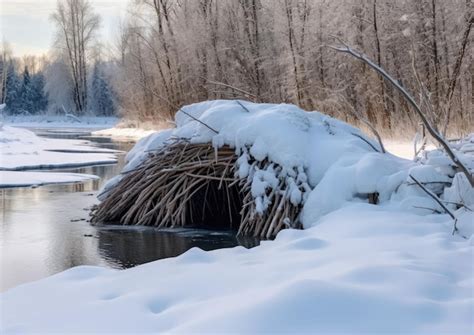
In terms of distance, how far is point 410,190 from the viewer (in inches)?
204

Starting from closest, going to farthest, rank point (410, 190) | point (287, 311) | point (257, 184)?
1. point (287, 311)
2. point (410, 190)
3. point (257, 184)

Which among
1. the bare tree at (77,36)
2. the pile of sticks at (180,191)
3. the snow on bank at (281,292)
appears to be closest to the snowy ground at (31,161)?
the pile of sticks at (180,191)

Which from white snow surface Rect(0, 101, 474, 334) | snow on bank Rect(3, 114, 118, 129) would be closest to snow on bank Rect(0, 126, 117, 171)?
white snow surface Rect(0, 101, 474, 334)

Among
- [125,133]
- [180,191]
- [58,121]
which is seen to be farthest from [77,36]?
[180,191]

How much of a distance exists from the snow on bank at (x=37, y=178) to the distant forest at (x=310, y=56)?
327cm

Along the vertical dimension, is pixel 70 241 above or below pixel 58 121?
below

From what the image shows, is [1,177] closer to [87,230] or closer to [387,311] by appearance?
[87,230]

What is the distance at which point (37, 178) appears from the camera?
37.6ft

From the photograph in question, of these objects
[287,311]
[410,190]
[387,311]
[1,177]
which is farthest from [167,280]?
[1,177]

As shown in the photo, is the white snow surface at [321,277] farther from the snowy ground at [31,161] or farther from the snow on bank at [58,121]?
the snow on bank at [58,121]

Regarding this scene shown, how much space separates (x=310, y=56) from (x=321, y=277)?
1791 centimetres

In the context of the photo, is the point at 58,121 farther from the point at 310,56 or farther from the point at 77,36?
the point at 310,56

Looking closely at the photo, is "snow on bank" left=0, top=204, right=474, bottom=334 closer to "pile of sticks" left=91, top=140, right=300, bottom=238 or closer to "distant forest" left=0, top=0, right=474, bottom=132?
"distant forest" left=0, top=0, right=474, bottom=132

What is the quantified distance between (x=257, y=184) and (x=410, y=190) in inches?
65.1
